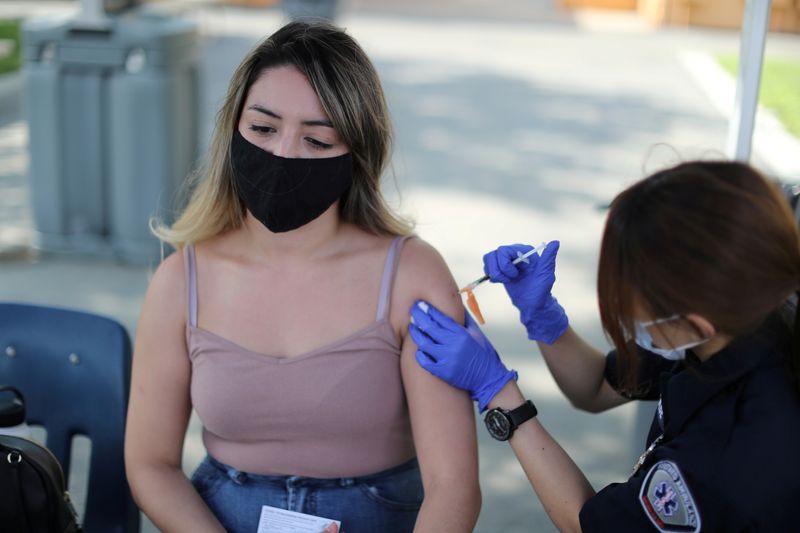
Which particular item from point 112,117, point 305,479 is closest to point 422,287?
point 305,479

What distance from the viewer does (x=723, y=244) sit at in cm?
139

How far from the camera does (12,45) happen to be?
33.4 ft

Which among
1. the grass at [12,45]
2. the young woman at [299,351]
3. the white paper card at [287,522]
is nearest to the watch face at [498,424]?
the young woman at [299,351]

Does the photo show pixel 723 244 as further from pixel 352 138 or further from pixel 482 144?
pixel 482 144

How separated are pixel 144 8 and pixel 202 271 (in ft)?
11.6

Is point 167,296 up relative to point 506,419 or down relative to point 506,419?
up

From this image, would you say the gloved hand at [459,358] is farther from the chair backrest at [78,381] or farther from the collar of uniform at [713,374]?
the chair backrest at [78,381]

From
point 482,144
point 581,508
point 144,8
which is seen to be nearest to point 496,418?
point 581,508

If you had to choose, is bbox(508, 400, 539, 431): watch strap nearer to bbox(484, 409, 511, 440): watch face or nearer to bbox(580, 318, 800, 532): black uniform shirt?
bbox(484, 409, 511, 440): watch face

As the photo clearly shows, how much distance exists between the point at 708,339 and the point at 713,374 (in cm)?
5

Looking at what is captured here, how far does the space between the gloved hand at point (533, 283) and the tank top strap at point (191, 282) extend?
0.53 meters

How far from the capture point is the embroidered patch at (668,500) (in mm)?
1479

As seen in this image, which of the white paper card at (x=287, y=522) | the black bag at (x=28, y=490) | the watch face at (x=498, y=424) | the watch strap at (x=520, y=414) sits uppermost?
the watch strap at (x=520, y=414)

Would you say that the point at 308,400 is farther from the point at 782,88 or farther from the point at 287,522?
the point at 782,88
